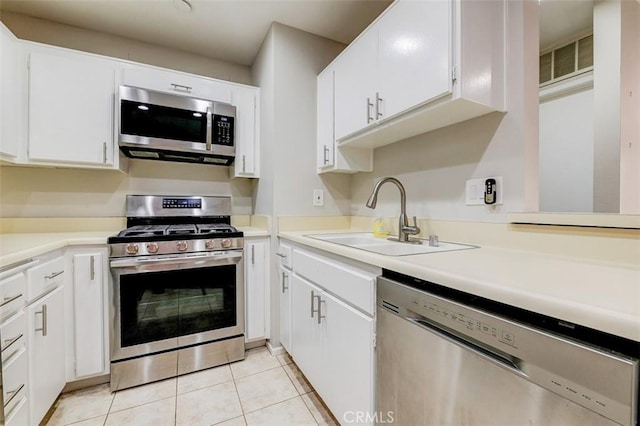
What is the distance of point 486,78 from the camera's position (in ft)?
3.79

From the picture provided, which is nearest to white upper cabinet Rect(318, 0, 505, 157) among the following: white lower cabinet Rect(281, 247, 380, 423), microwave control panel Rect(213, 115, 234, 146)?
white lower cabinet Rect(281, 247, 380, 423)

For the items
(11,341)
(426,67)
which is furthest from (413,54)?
(11,341)

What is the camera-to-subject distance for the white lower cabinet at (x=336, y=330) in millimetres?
1062

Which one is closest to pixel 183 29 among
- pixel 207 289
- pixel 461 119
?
pixel 207 289

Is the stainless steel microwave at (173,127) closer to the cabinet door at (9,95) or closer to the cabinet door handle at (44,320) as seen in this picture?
the cabinet door at (9,95)

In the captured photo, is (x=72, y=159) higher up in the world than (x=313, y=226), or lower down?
higher up

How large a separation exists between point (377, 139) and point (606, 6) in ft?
4.69

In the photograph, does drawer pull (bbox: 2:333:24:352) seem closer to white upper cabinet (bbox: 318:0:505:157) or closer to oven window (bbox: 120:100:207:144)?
oven window (bbox: 120:100:207:144)

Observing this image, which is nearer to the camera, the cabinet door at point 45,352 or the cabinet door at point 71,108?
the cabinet door at point 45,352

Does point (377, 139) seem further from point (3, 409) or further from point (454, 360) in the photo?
point (3, 409)

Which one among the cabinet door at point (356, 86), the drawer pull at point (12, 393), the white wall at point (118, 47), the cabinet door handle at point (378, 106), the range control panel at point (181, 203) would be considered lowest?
the drawer pull at point (12, 393)

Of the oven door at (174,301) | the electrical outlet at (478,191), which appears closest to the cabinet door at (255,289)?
the oven door at (174,301)

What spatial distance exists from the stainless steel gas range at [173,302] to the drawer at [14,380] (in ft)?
1.54

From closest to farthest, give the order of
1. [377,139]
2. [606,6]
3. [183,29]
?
[606,6]
[377,139]
[183,29]
